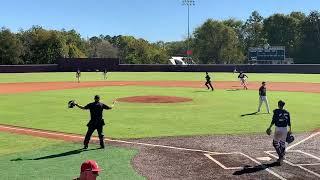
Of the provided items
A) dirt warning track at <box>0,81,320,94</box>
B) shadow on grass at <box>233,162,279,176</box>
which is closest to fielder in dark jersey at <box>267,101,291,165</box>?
shadow on grass at <box>233,162,279,176</box>

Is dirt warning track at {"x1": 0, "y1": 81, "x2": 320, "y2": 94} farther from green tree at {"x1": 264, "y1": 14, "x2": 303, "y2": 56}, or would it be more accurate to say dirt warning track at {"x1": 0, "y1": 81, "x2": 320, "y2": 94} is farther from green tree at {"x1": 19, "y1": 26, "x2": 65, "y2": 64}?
green tree at {"x1": 264, "y1": 14, "x2": 303, "y2": 56}

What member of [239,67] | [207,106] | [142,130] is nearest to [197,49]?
Answer: [239,67]

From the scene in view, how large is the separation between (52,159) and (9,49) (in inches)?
3915

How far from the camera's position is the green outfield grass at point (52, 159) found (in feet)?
40.3

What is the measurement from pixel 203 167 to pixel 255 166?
5.01 feet

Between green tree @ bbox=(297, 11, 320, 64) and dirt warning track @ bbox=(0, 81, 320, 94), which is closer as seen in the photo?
dirt warning track @ bbox=(0, 81, 320, 94)

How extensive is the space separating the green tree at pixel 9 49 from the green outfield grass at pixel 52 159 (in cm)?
9506

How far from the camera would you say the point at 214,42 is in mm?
133875

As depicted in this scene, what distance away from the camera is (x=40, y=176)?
477 inches

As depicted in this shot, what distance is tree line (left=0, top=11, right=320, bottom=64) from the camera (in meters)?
115

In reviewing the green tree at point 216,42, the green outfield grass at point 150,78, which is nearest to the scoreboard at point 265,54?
the green outfield grass at point 150,78

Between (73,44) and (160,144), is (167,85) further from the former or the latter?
(73,44)

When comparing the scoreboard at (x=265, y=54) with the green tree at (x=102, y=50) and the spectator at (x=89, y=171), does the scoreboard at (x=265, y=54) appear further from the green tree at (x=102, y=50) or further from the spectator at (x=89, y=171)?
the green tree at (x=102, y=50)

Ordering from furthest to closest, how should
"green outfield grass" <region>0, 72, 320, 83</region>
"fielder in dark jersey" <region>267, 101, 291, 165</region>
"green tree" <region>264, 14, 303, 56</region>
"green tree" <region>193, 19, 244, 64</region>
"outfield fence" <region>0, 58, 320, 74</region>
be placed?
1. "green tree" <region>193, 19, 244, 64</region>
2. "green tree" <region>264, 14, 303, 56</region>
3. "outfield fence" <region>0, 58, 320, 74</region>
4. "green outfield grass" <region>0, 72, 320, 83</region>
5. "fielder in dark jersey" <region>267, 101, 291, 165</region>
